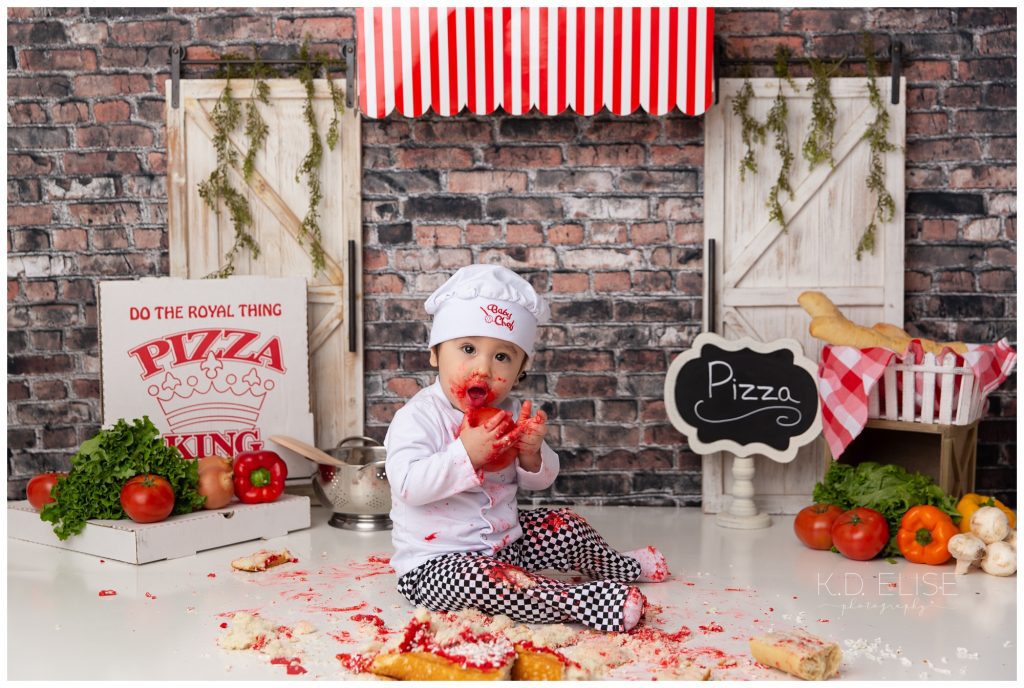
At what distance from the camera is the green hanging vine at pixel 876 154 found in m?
4.27

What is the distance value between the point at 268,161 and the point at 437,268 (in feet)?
2.92

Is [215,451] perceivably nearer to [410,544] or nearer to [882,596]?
[410,544]

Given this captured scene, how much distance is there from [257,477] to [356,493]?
0.39 meters

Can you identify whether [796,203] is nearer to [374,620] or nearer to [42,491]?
[374,620]

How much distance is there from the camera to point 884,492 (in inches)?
143

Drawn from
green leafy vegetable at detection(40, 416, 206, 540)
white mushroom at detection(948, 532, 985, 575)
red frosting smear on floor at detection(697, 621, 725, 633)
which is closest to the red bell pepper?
green leafy vegetable at detection(40, 416, 206, 540)

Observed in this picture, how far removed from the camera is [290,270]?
4480 mm

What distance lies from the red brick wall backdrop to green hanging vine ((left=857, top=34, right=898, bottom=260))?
0.13 m

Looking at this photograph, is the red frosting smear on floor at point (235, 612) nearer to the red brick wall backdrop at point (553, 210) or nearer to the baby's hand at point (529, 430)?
the baby's hand at point (529, 430)

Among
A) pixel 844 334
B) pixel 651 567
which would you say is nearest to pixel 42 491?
pixel 651 567

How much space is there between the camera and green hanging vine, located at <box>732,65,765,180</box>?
4293 millimetres

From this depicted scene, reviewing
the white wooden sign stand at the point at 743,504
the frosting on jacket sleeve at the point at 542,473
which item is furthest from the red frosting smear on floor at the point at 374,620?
the white wooden sign stand at the point at 743,504

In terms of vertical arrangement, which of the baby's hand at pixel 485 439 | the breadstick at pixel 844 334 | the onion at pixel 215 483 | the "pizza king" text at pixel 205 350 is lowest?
the onion at pixel 215 483

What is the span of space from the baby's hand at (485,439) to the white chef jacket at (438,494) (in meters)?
0.04
